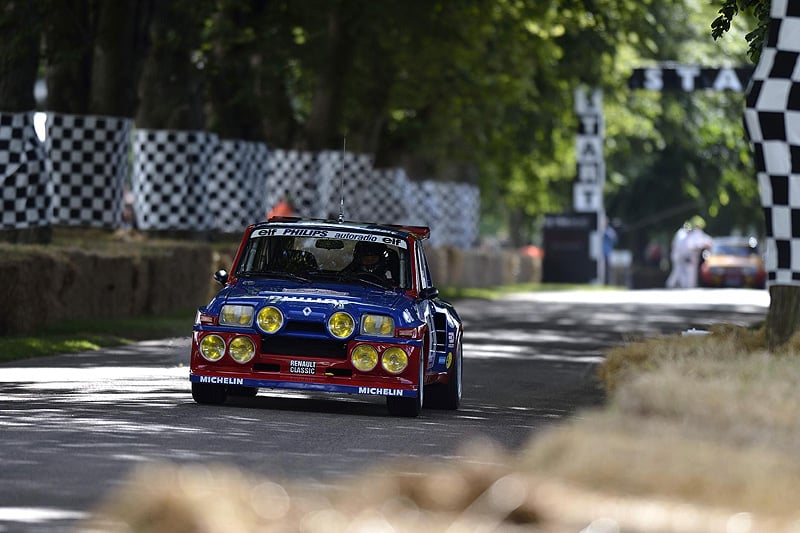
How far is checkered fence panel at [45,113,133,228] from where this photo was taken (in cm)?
3102

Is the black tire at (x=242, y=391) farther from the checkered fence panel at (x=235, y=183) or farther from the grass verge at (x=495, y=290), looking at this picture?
the grass verge at (x=495, y=290)

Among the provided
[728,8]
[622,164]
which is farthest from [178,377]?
[622,164]

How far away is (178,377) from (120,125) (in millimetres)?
13128

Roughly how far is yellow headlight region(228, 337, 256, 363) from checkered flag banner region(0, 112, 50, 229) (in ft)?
35.8

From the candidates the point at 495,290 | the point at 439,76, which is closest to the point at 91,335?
the point at 439,76

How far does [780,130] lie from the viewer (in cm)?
1561

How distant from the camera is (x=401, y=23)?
39.2m

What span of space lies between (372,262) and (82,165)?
15520 millimetres

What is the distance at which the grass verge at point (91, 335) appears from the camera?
70.3 feet

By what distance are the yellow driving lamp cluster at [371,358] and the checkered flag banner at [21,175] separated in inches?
447

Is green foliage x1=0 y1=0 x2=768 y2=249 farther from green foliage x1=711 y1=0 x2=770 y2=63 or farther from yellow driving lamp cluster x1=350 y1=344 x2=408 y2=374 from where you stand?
yellow driving lamp cluster x1=350 y1=344 x2=408 y2=374

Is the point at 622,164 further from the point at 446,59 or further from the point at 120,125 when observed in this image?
→ the point at 120,125

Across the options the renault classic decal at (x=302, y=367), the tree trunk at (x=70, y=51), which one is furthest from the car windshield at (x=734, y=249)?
the renault classic decal at (x=302, y=367)

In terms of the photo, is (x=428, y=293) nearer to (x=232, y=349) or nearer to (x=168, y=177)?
(x=232, y=349)
